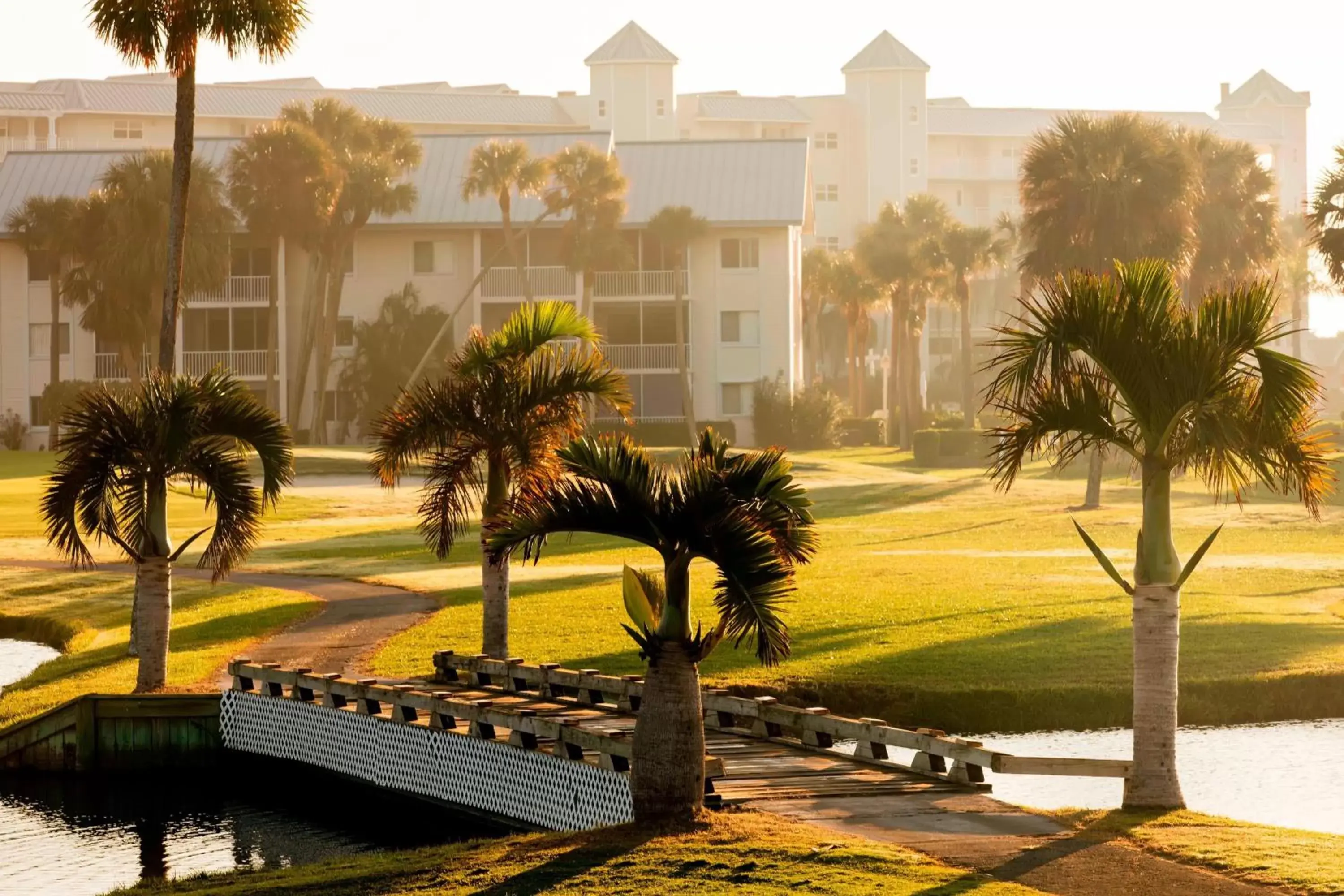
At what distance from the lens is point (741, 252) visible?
265 feet

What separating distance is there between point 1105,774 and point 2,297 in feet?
232

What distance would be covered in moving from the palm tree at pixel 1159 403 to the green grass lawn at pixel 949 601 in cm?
697

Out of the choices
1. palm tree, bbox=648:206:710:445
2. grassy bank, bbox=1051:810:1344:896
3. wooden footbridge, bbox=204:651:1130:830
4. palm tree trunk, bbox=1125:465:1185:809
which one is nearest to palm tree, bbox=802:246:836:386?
palm tree, bbox=648:206:710:445

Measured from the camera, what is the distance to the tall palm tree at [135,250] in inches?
2694

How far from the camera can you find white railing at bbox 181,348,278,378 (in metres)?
77.8

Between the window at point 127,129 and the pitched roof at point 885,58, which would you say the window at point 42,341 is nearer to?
the window at point 127,129

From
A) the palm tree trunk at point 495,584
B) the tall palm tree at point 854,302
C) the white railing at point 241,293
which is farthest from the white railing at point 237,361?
the palm tree trunk at point 495,584

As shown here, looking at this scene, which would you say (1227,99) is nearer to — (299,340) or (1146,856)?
(299,340)

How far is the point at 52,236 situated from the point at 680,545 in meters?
61.4

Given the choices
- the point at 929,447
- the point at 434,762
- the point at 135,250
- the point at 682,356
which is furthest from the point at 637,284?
the point at 434,762

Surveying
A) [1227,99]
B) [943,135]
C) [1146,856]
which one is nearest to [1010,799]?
[1146,856]

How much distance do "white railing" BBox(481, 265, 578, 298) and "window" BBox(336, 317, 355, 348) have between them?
214 inches

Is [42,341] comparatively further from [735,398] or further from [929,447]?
[929,447]

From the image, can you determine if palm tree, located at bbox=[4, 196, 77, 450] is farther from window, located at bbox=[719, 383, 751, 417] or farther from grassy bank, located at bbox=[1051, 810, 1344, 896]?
grassy bank, located at bbox=[1051, 810, 1344, 896]
